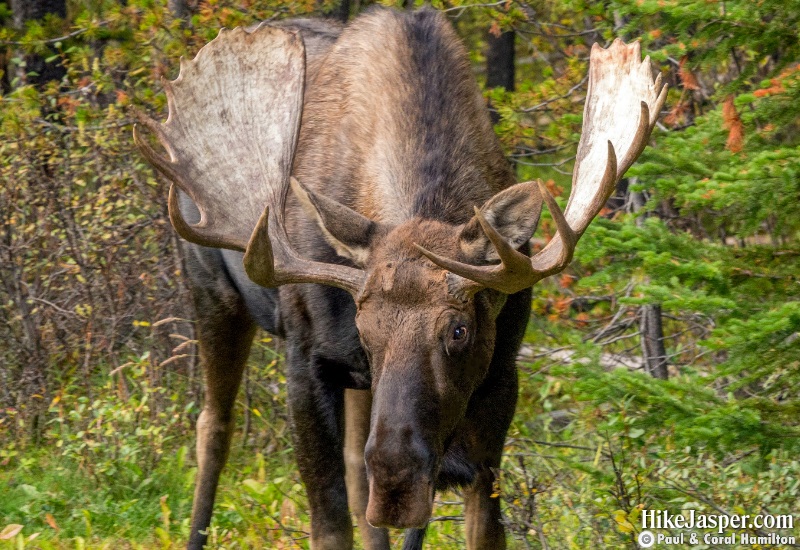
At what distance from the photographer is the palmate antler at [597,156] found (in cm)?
385

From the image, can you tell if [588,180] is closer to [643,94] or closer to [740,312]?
[643,94]

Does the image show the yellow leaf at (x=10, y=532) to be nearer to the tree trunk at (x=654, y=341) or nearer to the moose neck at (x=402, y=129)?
the moose neck at (x=402, y=129)

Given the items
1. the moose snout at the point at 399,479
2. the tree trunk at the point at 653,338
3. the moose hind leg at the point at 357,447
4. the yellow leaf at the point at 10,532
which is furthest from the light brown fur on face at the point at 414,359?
the tree trunk at the point at 653,338

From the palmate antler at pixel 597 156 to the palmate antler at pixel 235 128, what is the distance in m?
0.98

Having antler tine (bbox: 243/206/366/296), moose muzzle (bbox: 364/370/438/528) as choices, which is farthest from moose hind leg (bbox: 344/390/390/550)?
moose muzzle (bbox: 364/370/438/528)

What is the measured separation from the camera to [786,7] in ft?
15.0

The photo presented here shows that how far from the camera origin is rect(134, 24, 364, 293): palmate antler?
4.59 meters

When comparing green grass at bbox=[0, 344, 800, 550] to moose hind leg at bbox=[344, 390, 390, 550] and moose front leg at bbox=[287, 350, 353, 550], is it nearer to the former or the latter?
moose hind leg at bbox=[344, 390, 390, 550]

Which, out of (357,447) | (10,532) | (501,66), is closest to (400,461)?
(357,447)

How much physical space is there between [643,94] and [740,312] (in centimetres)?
91

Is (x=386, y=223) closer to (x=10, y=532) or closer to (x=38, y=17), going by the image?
(x=10, y=532)

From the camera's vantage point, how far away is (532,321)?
8602 millimetres

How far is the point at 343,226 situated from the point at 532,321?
4536 mm

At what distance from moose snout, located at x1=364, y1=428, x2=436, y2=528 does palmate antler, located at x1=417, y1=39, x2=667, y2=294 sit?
567mm
